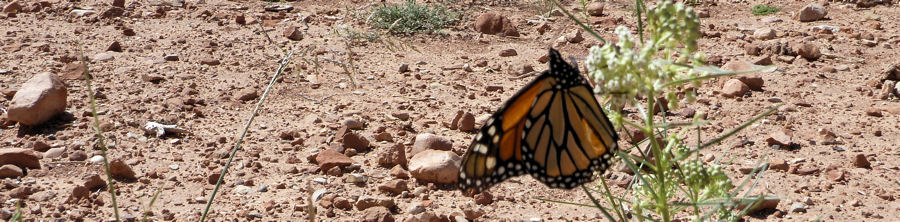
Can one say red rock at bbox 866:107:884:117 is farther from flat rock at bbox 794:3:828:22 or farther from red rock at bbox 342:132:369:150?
red rock at bbox 342:132:369:150

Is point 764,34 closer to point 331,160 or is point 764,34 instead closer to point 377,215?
point 331,160

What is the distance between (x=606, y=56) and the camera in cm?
230

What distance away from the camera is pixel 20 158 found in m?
4.81

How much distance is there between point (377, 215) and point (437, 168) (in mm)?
521

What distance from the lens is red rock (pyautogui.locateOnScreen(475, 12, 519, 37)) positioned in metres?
7.37

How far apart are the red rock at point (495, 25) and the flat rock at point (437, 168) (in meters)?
2.79

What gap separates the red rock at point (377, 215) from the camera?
4223 millimetres

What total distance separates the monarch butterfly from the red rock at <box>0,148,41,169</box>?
9.97ft

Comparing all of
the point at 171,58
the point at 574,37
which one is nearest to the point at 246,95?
the point at 171,58

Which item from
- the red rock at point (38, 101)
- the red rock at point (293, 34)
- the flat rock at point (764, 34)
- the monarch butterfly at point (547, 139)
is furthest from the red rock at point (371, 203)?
the flat rock at point (764, 34)

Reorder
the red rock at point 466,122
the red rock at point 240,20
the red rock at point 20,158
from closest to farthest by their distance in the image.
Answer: the red rock at point 20,158 → the red rock at point 466,122 → the red rock at point 240,20

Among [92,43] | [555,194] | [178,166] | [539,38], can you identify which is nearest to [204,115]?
[178,166]

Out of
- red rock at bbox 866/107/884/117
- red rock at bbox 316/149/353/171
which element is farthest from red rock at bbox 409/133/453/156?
red rock at bbox 866/107/884/117

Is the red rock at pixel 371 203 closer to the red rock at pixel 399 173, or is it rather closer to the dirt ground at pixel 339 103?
the dirt ground at pixel 339 103
